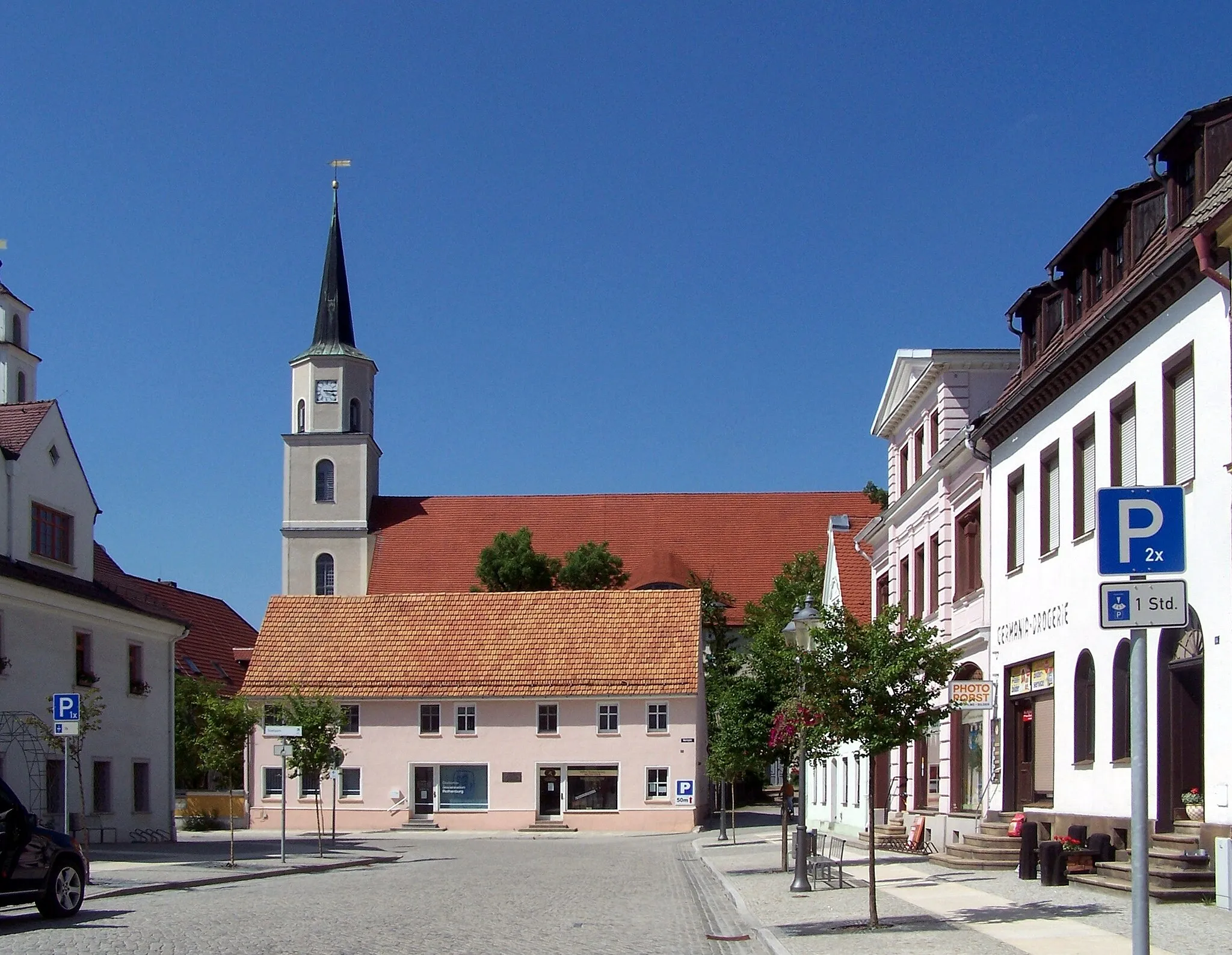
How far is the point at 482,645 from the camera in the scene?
58344 mm

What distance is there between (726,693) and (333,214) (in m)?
57.0

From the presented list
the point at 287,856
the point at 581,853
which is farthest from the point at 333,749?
the point at 581,853

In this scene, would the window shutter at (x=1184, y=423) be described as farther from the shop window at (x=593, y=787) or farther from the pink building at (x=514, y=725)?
the shop window at (x=593, y=787)

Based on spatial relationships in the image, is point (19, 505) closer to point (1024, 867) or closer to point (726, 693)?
point (726, 693)

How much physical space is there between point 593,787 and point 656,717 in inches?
133

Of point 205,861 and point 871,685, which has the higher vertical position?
point 871,685

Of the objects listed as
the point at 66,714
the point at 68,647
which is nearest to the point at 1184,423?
the point at 66,714

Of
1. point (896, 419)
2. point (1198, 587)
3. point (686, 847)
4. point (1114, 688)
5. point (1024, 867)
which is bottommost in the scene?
point (686, 847)

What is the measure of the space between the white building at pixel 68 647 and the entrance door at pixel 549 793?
53.6 feet

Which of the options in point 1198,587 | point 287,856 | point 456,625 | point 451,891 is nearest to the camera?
point 1198,587

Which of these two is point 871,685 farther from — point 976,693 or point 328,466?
point 328,466

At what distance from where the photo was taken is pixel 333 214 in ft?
275

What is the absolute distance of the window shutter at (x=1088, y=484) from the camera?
910 inches

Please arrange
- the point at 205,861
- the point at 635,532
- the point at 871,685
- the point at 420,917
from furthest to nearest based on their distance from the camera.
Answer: the point at 635,532
the point at 205,861
the point at 420,917
the point at 871,685
